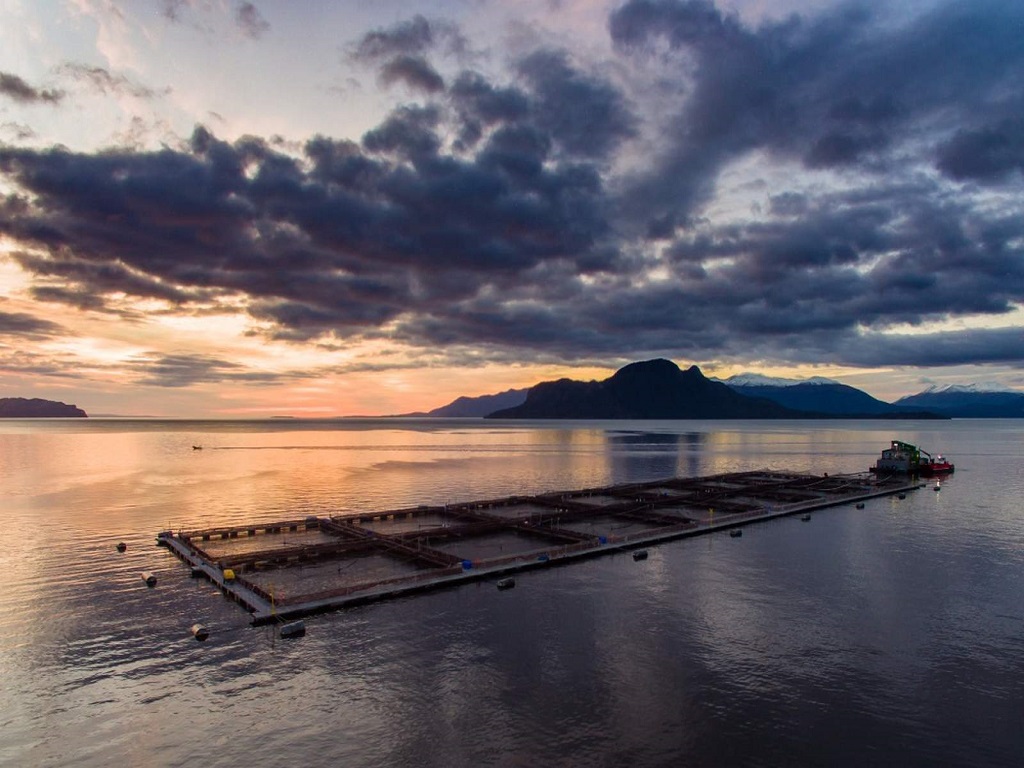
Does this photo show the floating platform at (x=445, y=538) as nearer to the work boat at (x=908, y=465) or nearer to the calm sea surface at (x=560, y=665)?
the calm sea surface at (x=560, y=665)

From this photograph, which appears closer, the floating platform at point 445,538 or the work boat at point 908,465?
the floating platform at point 445,538

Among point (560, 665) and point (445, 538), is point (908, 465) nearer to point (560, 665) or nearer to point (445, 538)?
point (445, 538)

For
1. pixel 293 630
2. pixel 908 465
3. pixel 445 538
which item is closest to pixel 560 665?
pixel 293 630

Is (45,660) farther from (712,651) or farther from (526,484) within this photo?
(526,484)

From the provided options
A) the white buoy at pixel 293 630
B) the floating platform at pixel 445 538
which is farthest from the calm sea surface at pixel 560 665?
the floating platform at pixel 445 538

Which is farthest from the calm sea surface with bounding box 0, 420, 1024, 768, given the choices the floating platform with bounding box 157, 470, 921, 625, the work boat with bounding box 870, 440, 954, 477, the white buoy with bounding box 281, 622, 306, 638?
the work boat with bounding box 870, 440, 954, 477

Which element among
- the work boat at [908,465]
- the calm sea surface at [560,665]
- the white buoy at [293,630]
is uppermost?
the work boat at [908,465]

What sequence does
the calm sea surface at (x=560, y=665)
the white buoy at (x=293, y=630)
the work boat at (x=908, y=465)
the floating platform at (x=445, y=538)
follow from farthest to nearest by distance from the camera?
the work boat at (x=908, y=465), the floating platform at (x=445, y=538), the white buoy at (x=293, y=630), the calm sea surface at (x=560, y=665)

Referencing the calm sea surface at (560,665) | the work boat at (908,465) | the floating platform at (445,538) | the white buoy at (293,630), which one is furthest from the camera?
the work boat at (908,465)

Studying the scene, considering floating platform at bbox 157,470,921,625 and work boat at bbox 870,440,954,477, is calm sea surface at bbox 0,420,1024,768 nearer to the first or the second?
floating platform at bbox 157,470,921,625
